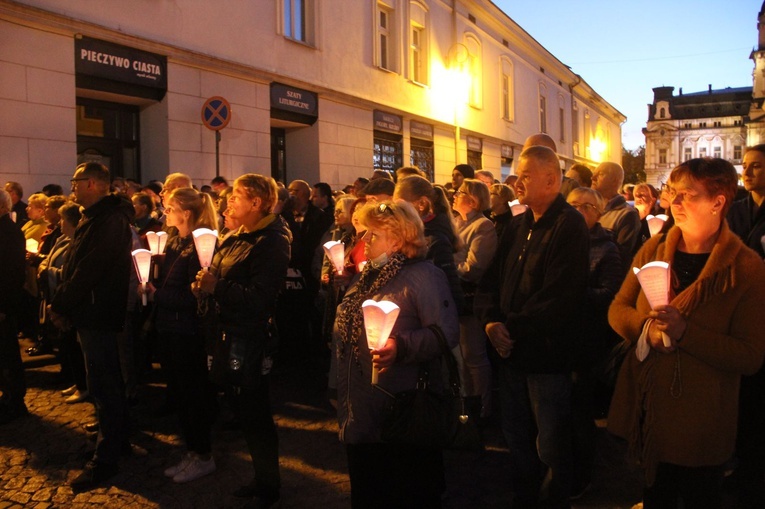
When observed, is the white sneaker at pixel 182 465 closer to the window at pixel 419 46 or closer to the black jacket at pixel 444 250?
the black jacket at pixel 444 250

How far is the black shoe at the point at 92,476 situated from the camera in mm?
4062

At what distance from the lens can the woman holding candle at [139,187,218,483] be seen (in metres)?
4.11

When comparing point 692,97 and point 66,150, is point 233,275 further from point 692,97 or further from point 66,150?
point 692,97

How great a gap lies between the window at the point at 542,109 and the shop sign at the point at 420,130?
520 inches

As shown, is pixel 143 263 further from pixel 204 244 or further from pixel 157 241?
pixel 204 244

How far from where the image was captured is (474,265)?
486 centimetres

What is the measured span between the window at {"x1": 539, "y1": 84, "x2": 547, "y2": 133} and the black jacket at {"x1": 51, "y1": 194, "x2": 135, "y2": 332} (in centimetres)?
2956

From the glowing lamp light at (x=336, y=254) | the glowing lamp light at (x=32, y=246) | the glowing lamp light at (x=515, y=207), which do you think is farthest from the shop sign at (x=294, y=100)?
the glowing lamp light at (x=336, y=254)

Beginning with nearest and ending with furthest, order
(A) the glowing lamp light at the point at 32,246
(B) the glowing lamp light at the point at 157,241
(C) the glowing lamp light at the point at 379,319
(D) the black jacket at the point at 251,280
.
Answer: (C) the glowing lamp light at the point at 379,319 < (D) the black jacket at the point at 251,280 < (B) the glowing lamp light at the point at 157,241 < (A) the glowing lamp light at the point at 32,246

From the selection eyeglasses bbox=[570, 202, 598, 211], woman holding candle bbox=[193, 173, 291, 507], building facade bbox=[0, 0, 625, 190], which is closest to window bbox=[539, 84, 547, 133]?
building facade bbox=[0, 0, 625, 190]

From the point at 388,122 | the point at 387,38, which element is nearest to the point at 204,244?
the point at 388,122

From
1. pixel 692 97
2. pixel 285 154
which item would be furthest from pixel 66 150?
pixel 692 97

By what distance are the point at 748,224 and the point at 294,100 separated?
11.4 m

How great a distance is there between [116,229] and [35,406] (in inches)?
99.4
